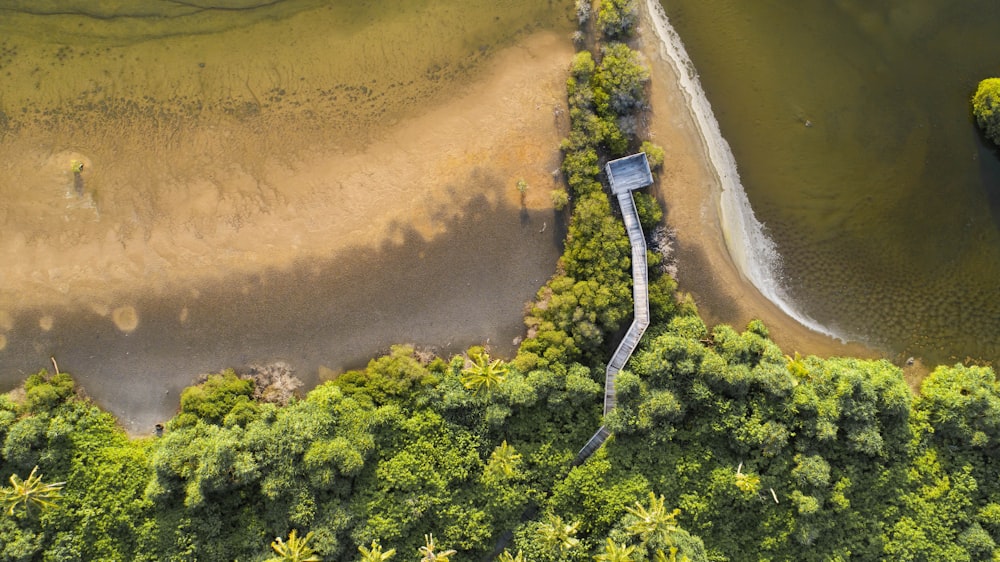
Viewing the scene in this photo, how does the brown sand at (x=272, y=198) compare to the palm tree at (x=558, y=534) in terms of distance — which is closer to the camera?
the palm tree at (x=558, y=534)

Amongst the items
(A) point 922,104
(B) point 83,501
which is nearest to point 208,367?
(B) point 83,501

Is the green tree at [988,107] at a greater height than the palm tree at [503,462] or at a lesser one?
greater

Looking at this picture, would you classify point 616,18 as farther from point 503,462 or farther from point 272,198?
point 503,462

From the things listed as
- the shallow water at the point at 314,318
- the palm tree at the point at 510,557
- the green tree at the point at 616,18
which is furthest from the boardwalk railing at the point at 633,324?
the green tree at the point at 616,18

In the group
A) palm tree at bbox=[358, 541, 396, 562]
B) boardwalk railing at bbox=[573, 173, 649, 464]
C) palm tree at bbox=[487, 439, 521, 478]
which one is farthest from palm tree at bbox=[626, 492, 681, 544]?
palm tree at bbox=[358, 541, 396, 562]

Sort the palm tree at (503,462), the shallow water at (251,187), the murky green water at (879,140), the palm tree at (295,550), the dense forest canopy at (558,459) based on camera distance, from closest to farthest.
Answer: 1. the palm tree at (295,550)
2. the dense forest canopy at (558,459)
3. the palm tree at (503,462)
4. the shallow water at (251,187)
5. the murky green water at (879,140)

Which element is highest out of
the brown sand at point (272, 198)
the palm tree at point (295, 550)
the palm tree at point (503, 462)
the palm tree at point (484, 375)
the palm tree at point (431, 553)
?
the brown sand at point (272, 198)

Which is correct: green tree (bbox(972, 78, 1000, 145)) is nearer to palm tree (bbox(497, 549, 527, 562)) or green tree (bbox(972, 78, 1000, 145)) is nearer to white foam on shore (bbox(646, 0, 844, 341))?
white foam on shore (bbox(646, 0, 844, 341))

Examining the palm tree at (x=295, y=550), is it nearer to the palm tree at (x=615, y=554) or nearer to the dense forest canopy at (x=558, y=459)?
the dense forest canopy at (x=558, y=459)
